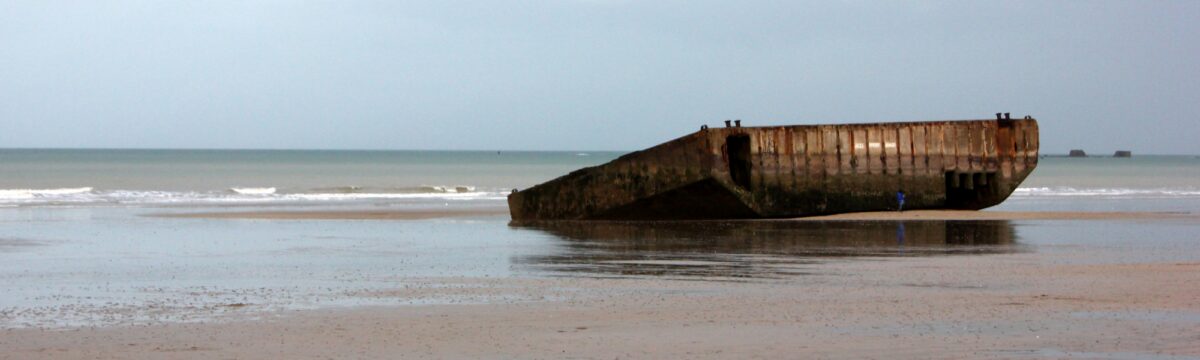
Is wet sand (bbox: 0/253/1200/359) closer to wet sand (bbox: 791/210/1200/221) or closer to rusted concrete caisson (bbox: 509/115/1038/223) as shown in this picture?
rusted concrete caisson (bbox: 509/115/1038/223)

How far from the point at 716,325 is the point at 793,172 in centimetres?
1445

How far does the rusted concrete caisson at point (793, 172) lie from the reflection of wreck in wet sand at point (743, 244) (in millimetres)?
545

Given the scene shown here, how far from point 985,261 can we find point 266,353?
903 cm

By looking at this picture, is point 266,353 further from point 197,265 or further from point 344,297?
point 197,265

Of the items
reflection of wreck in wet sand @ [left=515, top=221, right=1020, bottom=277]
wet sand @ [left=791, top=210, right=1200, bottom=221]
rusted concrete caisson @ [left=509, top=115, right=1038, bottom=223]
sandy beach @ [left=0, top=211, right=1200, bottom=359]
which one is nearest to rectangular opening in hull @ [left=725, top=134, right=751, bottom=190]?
rusted concrete caisson @ [left=509, top=115, right=1038, bottom=223]

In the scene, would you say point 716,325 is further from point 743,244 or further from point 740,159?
point 740,159

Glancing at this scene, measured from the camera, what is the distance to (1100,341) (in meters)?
8.99

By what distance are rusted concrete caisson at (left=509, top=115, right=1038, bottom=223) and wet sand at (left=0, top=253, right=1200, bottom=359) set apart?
10.4 metres

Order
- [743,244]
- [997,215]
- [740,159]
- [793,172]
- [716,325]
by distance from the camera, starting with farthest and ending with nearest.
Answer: [997,215] < [793,172] < [740,159] < [743,244] < [716,325]

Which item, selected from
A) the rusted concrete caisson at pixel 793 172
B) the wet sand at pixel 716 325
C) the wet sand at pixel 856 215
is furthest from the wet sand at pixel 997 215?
the wet sand at pixel 716 325

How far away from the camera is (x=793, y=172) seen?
78.7ft

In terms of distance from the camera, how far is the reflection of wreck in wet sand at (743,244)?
14.6m

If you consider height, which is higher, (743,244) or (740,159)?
(740,159)

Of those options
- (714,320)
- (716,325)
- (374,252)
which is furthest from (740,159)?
(716,325)
